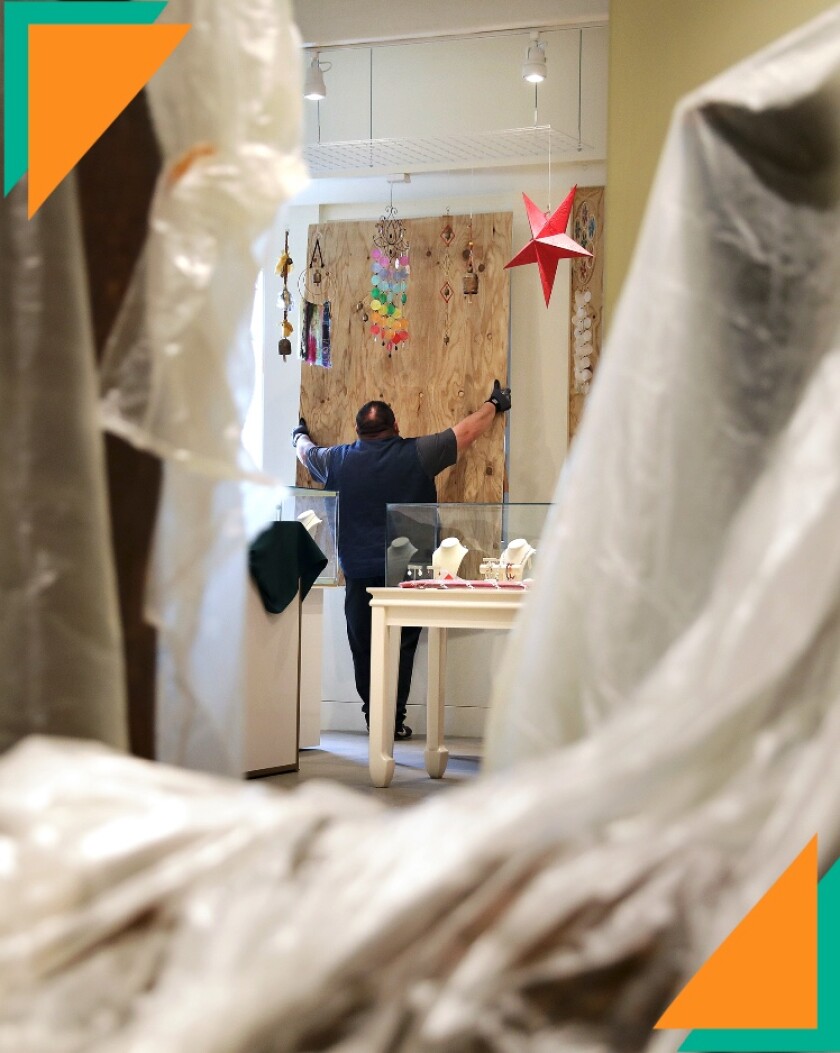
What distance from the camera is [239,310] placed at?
1.34 meters

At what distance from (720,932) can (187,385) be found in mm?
794

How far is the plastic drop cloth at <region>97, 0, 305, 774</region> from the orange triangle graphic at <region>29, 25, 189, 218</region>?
0.03m

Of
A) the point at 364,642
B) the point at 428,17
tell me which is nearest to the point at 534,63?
the point at 428,17

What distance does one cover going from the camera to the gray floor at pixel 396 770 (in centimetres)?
368

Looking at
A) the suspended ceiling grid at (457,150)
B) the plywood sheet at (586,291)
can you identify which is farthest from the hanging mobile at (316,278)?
the plywood sheet at (586,291)

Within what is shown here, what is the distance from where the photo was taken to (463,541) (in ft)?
13.5

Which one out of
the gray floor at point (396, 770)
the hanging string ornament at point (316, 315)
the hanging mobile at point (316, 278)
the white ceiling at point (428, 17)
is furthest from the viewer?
the hanging mobile at point (316, 278)

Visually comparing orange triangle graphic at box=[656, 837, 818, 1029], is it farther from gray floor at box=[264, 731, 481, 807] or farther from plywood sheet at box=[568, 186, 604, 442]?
plywood sheet at box=[568, 186, 604, 442]

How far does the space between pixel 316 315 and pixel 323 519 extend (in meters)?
1.44

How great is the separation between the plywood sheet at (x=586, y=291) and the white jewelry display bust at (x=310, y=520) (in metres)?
1.52

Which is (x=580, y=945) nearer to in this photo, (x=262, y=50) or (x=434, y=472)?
(x=262, y=50)

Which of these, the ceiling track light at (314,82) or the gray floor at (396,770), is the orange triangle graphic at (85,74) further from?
the ceiling track light at (314,82)

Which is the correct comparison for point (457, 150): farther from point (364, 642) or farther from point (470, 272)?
point (364, 642)

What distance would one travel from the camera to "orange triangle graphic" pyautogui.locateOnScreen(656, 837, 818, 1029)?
0.92m
